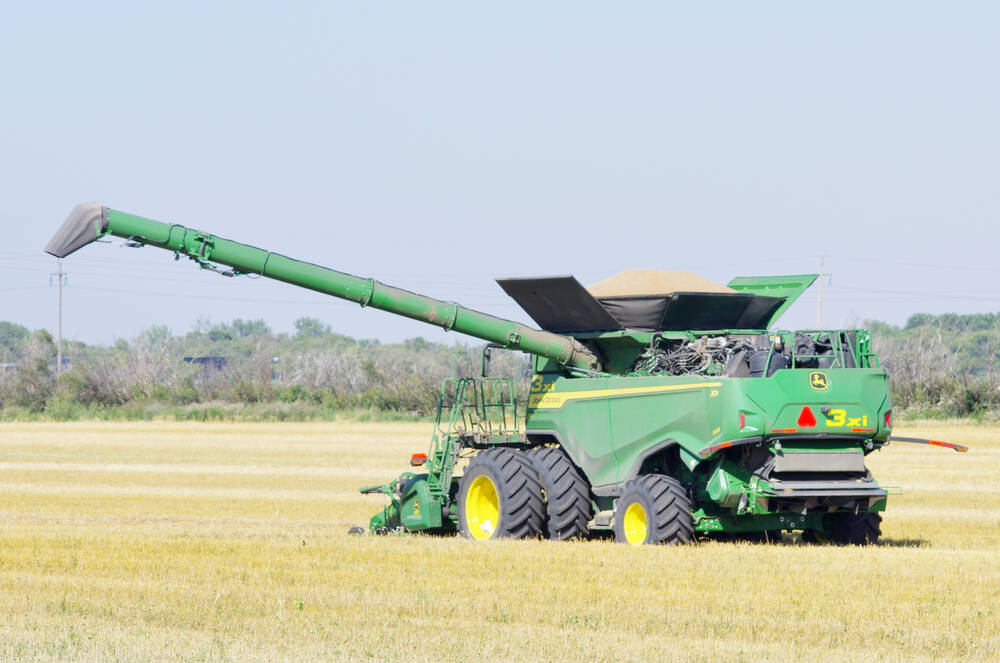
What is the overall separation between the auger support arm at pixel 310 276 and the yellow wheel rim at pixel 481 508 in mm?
1835

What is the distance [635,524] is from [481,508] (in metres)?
2.53

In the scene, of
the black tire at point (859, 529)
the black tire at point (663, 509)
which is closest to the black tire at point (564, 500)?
the black tire at point (663, 509)

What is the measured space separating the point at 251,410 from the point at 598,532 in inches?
1894

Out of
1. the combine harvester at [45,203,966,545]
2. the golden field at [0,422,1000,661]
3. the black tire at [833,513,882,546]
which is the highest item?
the combine harvester at [45,203,966,545]

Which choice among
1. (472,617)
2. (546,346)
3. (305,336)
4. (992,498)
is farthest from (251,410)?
(305,336)

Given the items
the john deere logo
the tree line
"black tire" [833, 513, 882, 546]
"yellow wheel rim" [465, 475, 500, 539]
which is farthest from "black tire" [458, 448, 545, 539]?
the tree line

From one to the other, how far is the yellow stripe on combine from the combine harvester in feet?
0.07

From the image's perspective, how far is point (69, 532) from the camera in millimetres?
18344

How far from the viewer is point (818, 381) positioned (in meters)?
16.0

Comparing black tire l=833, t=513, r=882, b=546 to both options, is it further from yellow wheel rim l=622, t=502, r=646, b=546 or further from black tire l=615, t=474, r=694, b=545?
yellow wheel rim l=622, t=502, r=646, b=546

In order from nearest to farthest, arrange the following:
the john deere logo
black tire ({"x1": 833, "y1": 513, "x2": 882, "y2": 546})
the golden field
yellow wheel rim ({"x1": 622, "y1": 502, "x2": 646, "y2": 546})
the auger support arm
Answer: the golden field
the john deere logo
yellow wheel rim ({"x1": 622, "y1": 502, "x2": 646, "y2": 546})
black tire ({"x1": 833, "y1": 513, "x2": 882, "y2": 546})
the auger support arm

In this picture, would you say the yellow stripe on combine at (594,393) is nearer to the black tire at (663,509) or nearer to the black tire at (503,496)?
the black tire at (503,496)

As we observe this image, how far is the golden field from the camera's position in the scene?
10.1 meters

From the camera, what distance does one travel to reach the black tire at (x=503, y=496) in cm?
1764
